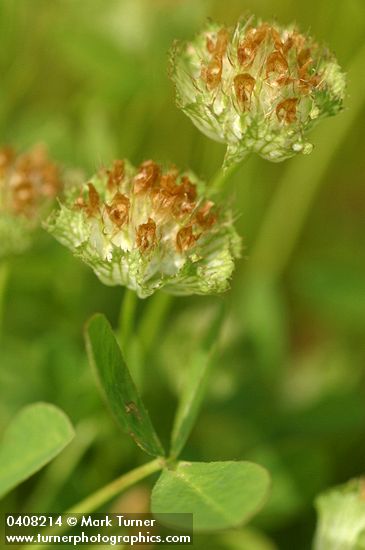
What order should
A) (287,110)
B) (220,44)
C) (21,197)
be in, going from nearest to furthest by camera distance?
(287,110) < (220,44) < (21,197)

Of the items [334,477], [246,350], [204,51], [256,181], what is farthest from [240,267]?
[204,51]

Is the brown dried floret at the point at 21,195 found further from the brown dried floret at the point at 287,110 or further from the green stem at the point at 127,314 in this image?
the brown dried floret at the point at 287,110

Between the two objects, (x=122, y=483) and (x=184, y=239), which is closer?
(x=184, y=239)

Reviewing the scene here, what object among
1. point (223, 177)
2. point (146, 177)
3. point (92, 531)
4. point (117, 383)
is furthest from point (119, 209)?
point (92, 531)

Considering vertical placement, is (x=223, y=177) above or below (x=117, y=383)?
above

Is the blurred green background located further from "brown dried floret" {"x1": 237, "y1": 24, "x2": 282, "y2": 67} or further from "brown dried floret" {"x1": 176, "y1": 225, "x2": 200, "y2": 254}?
"brown dried floret" {"x1": 237, "y1": 24, "x2": 282, "y2": 67}

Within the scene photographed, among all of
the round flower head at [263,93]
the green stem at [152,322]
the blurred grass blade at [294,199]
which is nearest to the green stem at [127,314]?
the green stem at [152,322]

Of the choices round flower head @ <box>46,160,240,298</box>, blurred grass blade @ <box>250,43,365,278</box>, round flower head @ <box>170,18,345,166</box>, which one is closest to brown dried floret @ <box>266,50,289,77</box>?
round flower head @ <box>170,18,345,166</box>

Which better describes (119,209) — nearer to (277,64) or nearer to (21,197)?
(277,64)
